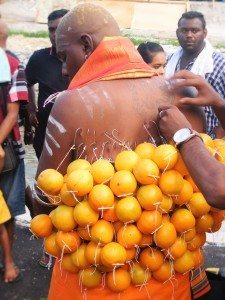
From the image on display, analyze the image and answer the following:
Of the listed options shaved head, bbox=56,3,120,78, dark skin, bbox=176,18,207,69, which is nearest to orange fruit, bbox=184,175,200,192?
shaved head, bbox=56,3,120,78

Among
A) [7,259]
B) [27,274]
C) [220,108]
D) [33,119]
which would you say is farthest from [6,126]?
[220,108]

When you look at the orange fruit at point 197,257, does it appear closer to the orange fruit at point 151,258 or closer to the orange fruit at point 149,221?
the orange fruit at point 151,258

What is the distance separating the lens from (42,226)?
6.94ft

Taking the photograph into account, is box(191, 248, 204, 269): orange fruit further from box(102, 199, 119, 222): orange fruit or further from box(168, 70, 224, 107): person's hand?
box(168, 70, 224, 107): person's hand

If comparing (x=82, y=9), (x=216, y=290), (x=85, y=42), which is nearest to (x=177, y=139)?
(x=85, y=42)

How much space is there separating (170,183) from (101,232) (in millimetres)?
336

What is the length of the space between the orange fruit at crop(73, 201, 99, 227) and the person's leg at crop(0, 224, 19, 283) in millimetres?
2246

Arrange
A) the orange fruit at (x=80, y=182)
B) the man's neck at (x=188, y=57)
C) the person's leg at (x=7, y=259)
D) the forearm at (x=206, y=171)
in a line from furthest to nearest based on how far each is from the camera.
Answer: the man's neck at (x=188, y=57)
the person's leg at (x=7, y=259)
the orange fruit at (x=80, y=182)
the forearm at (x=206, y=171)

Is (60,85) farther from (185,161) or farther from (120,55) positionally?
(185,161)

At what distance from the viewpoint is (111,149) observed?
2121 mm

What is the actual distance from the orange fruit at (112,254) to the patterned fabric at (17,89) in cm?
212

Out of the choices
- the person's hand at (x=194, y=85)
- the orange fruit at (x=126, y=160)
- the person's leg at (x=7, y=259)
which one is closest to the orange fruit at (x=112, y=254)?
the orange fruit at (x=126, y=160)

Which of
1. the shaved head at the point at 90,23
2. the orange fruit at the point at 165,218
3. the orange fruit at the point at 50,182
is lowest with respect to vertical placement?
the orange fruit at the point at 165,218

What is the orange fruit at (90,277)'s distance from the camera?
6.75 ft
